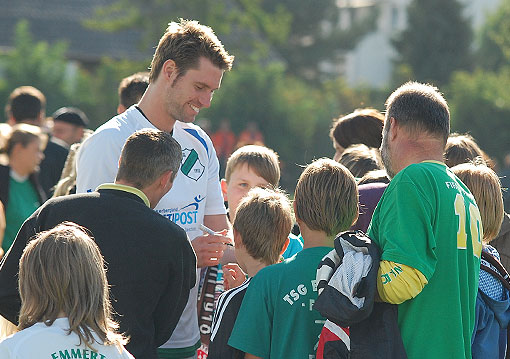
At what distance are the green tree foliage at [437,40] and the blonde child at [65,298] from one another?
34.2 m

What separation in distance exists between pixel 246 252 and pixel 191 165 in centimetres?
65

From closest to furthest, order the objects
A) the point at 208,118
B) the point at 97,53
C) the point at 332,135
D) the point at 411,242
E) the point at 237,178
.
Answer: the point at 411,242 < the point at 237,178 < the point at 332,135 < the point at 208,118 < the point at 97,53

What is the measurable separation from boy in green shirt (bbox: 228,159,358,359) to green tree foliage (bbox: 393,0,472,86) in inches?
1314

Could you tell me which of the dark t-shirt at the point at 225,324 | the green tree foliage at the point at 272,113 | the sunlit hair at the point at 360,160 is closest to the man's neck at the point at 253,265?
the dark t-shirt at the point at 225,324

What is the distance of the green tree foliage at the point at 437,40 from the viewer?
36356mm

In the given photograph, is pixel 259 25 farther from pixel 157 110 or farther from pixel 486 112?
pixel 157 110

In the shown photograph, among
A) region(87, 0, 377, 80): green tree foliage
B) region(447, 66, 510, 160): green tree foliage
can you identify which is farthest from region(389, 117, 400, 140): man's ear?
region(87, 0, 377, 80): green tree foliage

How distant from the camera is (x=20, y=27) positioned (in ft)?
91.2

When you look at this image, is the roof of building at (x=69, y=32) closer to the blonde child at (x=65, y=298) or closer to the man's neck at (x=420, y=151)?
the man's neck at (x=420, y=151)

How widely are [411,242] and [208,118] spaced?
26019 millimetres

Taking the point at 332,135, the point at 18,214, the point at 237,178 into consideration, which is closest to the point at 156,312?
the point at 237,178

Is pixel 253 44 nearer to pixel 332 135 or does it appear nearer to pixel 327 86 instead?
pixel 327 86

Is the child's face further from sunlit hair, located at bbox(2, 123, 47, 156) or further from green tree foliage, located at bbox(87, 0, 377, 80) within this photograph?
green tree foliage, located at bbox(87, 0, 377, 80)

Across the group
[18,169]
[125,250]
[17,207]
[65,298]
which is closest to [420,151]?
[125,250]
